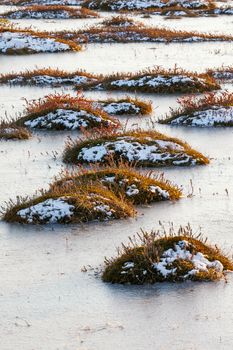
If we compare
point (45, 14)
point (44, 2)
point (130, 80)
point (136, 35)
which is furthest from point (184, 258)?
point (44, 2)

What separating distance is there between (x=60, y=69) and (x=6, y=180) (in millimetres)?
18691

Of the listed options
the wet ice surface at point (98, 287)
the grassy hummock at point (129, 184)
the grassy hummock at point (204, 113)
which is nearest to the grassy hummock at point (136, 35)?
the grassy hummock at point (204, 113)

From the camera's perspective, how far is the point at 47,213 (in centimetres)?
1493

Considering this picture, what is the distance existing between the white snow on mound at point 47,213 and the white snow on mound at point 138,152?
14.1 ft

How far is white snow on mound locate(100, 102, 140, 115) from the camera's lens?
26.0 meters

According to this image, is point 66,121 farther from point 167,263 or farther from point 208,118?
point 167,263

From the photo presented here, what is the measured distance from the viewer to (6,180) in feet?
58.4

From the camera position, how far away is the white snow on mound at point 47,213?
14.9m

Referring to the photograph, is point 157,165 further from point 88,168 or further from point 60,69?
point 60,69

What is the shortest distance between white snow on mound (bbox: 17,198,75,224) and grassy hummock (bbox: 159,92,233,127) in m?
9.91

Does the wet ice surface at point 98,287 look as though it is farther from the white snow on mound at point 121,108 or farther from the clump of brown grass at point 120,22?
the clump of brown grass at point 120,22

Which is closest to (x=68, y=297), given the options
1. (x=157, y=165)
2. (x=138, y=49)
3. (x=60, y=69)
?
(x=157, y=165)

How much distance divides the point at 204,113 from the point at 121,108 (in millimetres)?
2874

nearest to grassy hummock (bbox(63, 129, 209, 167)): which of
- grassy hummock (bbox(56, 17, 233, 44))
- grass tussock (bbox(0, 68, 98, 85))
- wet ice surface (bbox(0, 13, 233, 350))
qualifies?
wet ice surface (bbox(0, 13, 233, 350))
